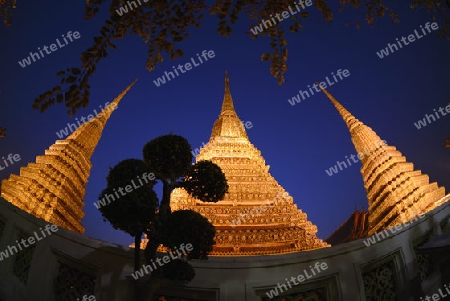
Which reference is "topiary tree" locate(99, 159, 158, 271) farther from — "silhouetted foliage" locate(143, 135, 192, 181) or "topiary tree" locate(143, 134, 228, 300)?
"silhouetted foliage" locate(143, 135, 192, 181)

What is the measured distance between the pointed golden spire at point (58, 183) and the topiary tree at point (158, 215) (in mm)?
14456

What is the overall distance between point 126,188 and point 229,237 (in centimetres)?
1579

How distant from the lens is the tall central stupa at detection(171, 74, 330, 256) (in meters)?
19.3

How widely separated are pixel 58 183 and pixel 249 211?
11617 millimetres

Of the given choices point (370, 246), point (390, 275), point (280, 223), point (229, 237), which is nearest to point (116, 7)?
point (370, 246)

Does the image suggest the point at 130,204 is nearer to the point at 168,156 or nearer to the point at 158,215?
the point at 158,215

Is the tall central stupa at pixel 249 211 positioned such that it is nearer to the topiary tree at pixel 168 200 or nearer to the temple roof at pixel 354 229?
the temple roof at pixel 354 229

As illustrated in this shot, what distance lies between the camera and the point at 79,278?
4695 millimetres

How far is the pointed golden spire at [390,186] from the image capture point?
→ 19891 mm

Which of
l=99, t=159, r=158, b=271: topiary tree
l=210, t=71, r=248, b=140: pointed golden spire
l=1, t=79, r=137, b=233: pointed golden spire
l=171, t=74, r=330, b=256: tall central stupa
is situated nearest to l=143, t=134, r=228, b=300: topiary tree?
l=99, t=159, r=158, b=271: topiary tree

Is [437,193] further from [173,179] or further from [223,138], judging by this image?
[173,179]

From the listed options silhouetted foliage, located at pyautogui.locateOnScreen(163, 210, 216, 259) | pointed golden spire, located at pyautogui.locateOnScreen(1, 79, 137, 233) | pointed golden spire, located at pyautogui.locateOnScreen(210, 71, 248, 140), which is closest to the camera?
silhouetted foliage, located at pyautogui.locateOnScreen(163, 210, 216, 259)

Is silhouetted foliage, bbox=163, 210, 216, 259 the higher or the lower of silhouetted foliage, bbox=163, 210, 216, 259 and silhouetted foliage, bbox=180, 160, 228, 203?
the lower

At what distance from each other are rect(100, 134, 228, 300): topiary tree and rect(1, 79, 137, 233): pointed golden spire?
47.4ft
